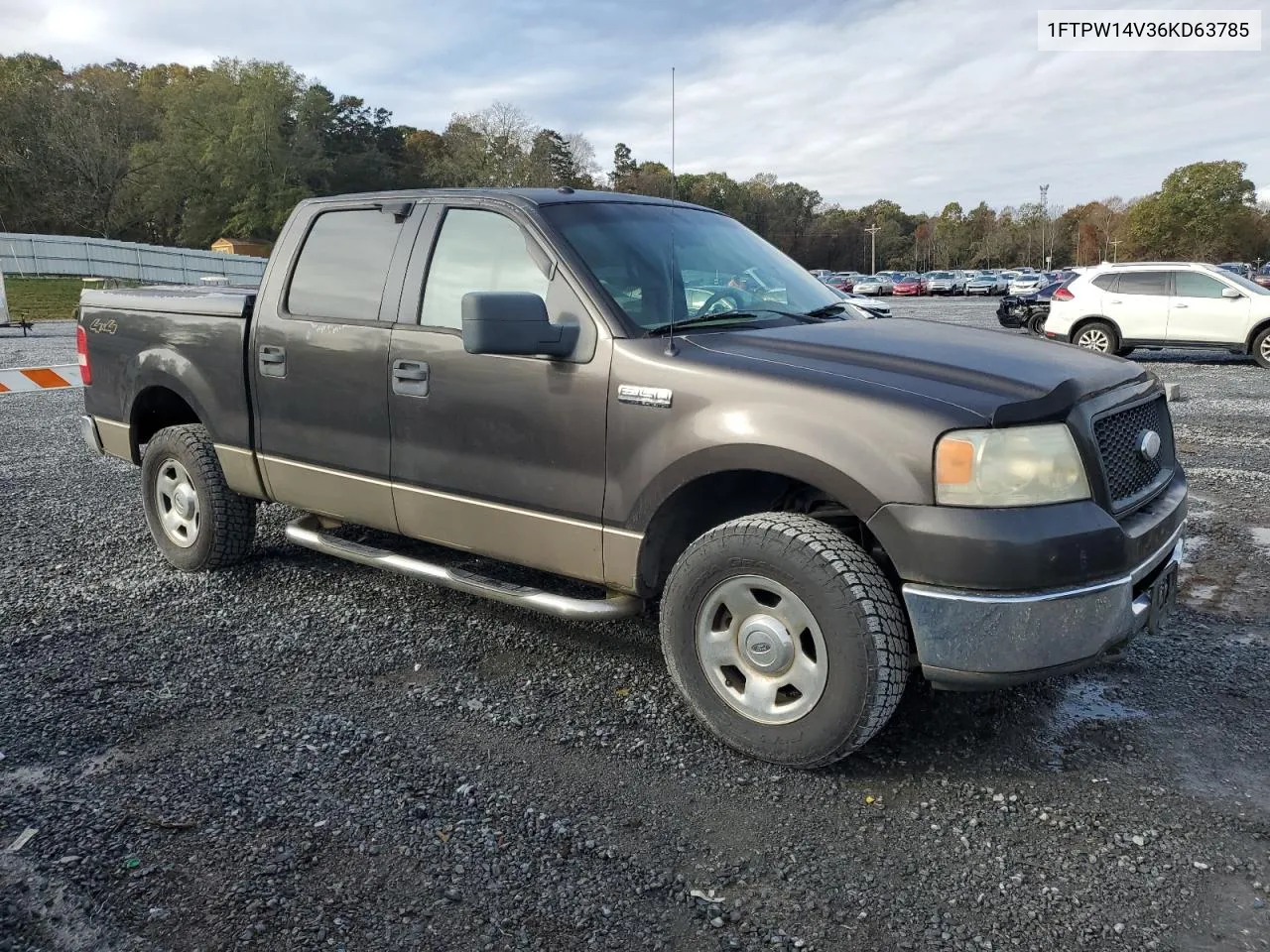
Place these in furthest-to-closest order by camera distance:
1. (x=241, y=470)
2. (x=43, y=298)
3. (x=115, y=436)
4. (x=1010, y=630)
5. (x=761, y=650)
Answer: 1. (x=43, y=298)
2. (x=115, y=436)
3. (x=241, y=470)
4. (x=761, y=650)
5. (x=1010, y=630)

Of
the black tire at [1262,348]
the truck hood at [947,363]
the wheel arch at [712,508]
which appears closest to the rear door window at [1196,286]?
the black tire at [1262,348]

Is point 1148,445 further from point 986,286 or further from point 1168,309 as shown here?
point 986,286

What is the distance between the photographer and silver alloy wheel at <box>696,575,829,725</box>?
10.2ft

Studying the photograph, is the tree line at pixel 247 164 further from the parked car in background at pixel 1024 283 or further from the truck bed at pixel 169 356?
the truck bed at pixel 169 356

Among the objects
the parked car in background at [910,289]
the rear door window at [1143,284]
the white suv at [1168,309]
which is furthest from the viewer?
the parked car in background at [910,289]

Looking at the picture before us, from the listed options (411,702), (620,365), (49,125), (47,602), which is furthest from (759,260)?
(49,125)

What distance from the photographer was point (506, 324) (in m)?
3.35

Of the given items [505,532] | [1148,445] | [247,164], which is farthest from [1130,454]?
[247,164]

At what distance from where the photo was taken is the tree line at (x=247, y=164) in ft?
193

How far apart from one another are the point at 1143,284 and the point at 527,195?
582 inches

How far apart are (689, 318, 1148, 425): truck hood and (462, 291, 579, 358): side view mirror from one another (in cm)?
55

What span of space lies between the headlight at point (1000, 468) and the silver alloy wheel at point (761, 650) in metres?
0.60

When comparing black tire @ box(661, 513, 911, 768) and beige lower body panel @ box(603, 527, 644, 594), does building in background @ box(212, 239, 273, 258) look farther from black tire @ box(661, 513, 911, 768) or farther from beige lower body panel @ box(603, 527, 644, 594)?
black tire @ box(661, 513, 911, 768)

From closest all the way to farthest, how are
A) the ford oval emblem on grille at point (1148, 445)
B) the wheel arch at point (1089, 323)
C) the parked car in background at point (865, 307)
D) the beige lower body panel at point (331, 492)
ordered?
the ford oval emblem on grille at point (1148, 445), the beige lower body panel at point (331, 492), the parked car in background at point (865, 307), the wheel arch at point (1089, 323)
